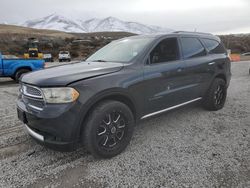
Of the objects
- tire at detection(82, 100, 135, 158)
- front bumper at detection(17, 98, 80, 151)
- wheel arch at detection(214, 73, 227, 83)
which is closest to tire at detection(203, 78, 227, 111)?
wheel arch at detection(214, 73, 227, 83)

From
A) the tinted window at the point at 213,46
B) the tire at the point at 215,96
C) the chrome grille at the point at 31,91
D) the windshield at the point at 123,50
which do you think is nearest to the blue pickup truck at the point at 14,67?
the windshield at the point at 123,50

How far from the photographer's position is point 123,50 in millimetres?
4035

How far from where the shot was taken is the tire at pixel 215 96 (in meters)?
4.89

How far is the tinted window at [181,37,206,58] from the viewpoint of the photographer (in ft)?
A: 14.1

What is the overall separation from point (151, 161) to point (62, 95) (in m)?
1.49

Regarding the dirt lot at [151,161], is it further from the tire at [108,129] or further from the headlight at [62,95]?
the headlight at [62,95]

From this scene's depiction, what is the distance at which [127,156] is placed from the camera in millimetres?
3205

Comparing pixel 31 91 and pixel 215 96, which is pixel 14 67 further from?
pixel 215 96

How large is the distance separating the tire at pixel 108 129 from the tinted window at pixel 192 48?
1887 mm

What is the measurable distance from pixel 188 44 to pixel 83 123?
2753mm

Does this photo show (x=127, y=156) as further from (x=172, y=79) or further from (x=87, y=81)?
(x=172, y=79)

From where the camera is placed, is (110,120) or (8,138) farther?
(8,138)

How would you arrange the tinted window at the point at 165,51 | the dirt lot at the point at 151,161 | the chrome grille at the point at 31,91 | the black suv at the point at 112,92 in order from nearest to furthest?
the dirt lot at the point at 151,161 < the black suv at the point at 112,92 < the chrome grille at the point at 31,91 < the tinted window at the point at 165,51

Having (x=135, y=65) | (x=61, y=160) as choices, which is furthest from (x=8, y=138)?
(x=135, y=65)
